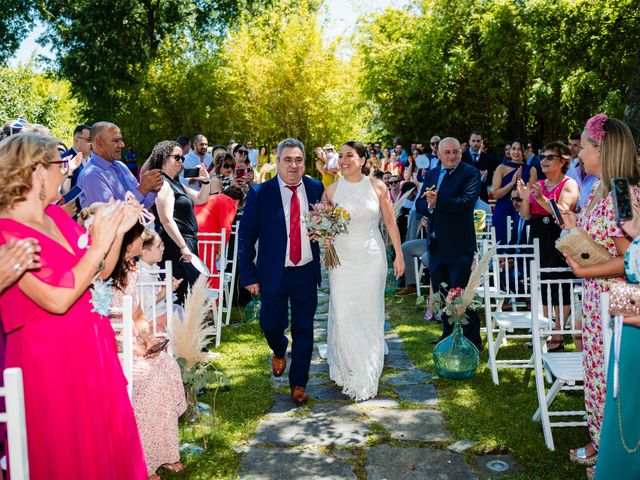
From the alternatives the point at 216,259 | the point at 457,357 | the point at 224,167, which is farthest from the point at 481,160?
the point at 457,357

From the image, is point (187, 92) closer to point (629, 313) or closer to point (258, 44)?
point (258, 44)

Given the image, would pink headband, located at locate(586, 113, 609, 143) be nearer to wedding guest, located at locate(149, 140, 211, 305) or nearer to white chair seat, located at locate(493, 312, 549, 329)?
white chair seat, located at locate(493, 312, 549, 329)

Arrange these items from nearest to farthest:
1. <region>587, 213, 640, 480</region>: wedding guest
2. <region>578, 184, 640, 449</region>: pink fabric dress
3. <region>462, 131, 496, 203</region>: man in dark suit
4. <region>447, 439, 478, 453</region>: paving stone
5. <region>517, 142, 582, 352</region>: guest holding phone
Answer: <region>587, 213, 640, 480</region>: wedding guest, <region>578, 184, 640, 449</region>: pink fabric dress, <region>447, 439, 478, 453</region>: paving stone, <region>517, 142, 582, 352</region>: guest holding phone, <region>462, 131, 496, 203</region>: man in dark suit

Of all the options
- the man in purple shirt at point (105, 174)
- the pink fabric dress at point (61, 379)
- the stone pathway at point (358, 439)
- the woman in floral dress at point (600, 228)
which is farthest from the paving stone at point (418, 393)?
the pink fabric dress at point (61, 379)

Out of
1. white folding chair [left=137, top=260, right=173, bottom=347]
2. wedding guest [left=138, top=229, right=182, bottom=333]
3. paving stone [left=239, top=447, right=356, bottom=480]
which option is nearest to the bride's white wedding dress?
paving stone [left=239, top=447, right=356, bottom=480]

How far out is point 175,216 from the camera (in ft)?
21.2

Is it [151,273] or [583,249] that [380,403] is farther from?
[583,249]

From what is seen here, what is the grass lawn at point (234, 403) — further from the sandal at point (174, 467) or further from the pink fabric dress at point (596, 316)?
the pink fabric dress at point (596, 316)

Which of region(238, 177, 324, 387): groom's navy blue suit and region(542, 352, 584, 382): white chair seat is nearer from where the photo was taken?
region(542, 352, 584, 382): white chair seat

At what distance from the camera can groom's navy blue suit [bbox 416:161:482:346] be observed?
266 inches

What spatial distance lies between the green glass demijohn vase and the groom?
1.36 m

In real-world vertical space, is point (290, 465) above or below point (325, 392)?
below

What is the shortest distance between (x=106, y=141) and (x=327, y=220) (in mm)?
2060

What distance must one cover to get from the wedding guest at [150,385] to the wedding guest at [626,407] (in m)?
2.50
